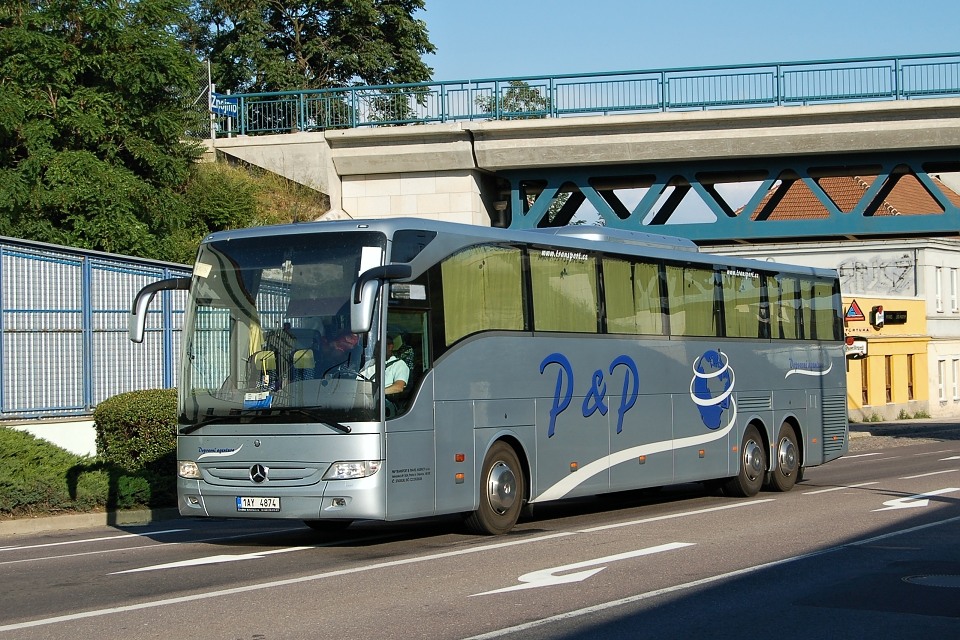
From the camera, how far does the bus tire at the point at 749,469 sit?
1953cm

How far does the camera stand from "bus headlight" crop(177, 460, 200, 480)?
43.7ft

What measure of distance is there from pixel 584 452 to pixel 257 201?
22103 millimetres

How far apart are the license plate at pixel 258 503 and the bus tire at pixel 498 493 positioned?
7.32 ft

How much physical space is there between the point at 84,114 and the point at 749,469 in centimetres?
1705

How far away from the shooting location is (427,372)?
13.2 metres

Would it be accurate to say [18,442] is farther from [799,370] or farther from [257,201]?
[257,201]

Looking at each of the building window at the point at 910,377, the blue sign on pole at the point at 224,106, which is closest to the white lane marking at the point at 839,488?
the blue sign on pole at the point at 224,106

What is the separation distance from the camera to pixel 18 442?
741 inches

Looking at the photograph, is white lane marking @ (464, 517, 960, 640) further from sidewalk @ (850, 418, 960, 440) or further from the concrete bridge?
sidewalk @ (850, 418, 960, 440)

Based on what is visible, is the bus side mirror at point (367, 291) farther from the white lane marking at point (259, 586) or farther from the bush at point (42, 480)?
the bush at point (42, 480)

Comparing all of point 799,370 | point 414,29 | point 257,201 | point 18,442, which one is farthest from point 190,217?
point 414,29

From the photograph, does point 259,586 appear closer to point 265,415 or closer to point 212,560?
point 212,560

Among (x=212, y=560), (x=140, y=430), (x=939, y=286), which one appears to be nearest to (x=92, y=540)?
(x=212, y=560)

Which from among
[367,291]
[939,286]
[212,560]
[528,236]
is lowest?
Answer: [212,560]
